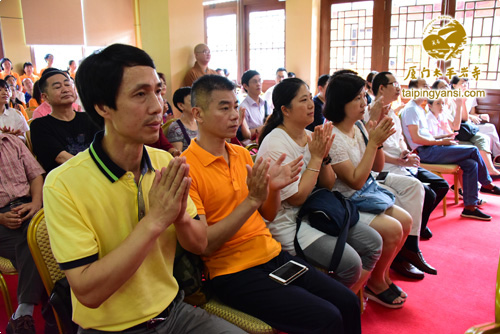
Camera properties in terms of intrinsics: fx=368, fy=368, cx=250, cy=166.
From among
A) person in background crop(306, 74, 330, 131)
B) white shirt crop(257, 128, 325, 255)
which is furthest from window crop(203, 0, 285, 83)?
white shirt crop(257, 128, 325, 255)

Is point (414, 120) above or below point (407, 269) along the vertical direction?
above

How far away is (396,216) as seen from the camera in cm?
209

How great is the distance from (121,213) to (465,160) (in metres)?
3.43

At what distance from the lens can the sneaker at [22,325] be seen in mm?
1579

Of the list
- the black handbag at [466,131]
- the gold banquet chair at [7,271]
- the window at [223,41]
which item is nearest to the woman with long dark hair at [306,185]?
Answer: the gold banquet chair at [7,271]

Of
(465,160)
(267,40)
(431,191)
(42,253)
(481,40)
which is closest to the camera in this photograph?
(42,253)

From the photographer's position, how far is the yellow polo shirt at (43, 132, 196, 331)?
0.91 metres

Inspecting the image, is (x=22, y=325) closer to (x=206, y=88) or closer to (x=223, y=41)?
(x=206, y=88)

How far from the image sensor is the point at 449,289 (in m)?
2.22

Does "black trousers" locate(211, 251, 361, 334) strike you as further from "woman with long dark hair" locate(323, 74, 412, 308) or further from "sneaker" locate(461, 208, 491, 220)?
"sneaker" locate(461, 208, 491, 220)

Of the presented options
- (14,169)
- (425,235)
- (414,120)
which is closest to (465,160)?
(414,120)

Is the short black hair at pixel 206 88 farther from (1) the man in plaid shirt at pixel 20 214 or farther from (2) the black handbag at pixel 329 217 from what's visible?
(1) the man in plaid shirt at pixel 20 214

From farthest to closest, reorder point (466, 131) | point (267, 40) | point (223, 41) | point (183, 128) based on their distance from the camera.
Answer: point (223, 41) → point (267, 40) → point (466, 131) → point (183, 128)

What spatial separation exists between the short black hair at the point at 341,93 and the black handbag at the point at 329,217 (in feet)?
2.01
